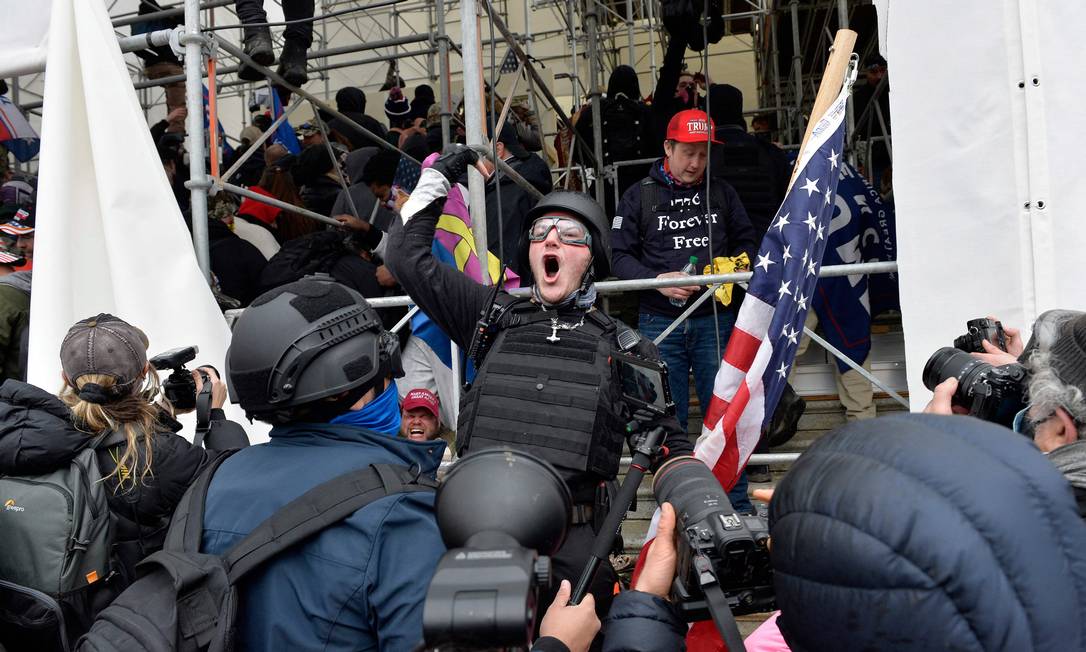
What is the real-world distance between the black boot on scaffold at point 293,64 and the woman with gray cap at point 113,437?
7.81 ft

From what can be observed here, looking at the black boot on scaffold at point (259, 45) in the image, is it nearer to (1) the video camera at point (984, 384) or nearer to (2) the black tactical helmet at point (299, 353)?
(2) the black tactical helmet at point (299, 353)

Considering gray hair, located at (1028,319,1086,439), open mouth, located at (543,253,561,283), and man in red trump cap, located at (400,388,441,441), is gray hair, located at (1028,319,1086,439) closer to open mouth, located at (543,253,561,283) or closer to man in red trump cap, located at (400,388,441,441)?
open mouth, located at (543,253,561,283)

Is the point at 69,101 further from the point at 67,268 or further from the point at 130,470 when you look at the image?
the point at 130,470

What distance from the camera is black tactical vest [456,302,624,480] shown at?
239 centimetres

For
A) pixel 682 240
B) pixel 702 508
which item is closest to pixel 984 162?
pixel 682 240

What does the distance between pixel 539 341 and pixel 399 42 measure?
4133mm

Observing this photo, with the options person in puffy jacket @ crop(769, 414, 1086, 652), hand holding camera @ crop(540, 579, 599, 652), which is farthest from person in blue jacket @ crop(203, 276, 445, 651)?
person in puffy jacket @ crop(769, 414, 1086, 652)

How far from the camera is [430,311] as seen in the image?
2.87 m

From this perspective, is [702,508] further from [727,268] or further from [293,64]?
[293,64]

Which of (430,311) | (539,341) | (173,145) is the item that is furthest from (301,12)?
(539,341)

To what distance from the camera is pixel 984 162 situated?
9.59 ft

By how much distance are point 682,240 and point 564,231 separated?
1557 mm

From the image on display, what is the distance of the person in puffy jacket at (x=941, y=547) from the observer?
0.86 m

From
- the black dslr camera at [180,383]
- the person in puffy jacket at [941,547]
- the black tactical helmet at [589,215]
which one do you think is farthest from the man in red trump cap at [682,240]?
the person in puffy jacket at [941,547]
